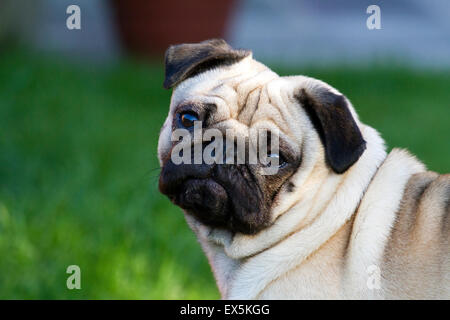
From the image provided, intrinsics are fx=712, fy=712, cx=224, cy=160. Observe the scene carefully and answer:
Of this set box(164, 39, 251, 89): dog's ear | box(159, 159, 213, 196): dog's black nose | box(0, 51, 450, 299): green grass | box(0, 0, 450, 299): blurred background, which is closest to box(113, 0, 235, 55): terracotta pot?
box(0, 0, 450, 299): blurred background

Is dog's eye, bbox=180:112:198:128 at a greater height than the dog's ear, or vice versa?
the dog's ear

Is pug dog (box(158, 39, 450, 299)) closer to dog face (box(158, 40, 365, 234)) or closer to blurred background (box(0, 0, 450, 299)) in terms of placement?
dog face (box(158, 40, 365, 234))

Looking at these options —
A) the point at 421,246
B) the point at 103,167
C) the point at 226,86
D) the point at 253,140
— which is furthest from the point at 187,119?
the point at 103,167

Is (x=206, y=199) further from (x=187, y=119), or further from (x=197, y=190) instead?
(x=187, y=119)

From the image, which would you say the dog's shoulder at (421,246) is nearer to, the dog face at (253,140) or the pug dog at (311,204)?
the pug dog at (311,204)

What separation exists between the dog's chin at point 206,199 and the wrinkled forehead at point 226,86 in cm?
36

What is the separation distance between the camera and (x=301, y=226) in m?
3.06

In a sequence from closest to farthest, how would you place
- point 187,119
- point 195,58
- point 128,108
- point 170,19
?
1. point 187,119
2. point 195,58
3. point 128,108
4. point 170,19

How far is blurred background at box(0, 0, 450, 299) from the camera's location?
4.37 m

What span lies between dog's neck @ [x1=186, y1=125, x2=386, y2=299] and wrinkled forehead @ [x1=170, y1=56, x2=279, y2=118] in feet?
1.56

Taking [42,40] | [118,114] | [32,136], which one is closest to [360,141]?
[32,136]

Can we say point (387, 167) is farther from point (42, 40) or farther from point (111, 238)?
point (42, 40)

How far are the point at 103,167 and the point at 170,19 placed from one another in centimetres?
379

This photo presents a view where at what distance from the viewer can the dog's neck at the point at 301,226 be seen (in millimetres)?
2994
